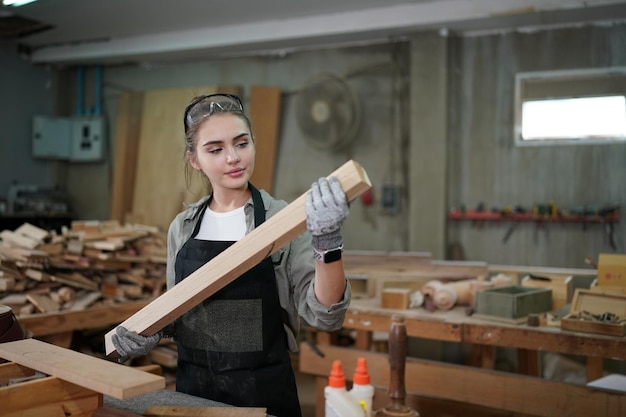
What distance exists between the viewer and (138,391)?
1.35 meters

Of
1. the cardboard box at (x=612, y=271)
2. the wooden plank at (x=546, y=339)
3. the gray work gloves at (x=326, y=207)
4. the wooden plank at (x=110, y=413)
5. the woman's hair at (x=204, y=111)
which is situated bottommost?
the wooden plank at (x=546, y=339)

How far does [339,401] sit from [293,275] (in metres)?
0.58

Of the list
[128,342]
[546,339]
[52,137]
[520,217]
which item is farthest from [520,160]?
[52,137]

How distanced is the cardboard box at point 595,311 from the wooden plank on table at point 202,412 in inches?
73.5

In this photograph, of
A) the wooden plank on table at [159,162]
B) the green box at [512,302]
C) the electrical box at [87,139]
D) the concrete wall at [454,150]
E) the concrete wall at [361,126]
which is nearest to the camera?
the green box at [512,302]

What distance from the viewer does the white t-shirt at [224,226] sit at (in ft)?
6.24

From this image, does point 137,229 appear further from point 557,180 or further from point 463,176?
point 557,180

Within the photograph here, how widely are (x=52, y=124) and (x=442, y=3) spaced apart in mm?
4968

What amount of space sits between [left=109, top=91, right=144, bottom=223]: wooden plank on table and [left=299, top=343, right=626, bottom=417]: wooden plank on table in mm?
4354

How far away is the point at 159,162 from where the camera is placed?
6473mm

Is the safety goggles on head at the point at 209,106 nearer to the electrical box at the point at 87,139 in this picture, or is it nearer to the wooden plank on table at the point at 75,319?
the wooden plank on table at the point at 75,319

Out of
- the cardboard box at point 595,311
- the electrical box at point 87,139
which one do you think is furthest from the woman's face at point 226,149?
Answer: the electrical box at point 87,139

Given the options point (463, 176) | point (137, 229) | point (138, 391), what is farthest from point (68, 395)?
point (463, 176)

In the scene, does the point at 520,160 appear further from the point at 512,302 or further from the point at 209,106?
the point at 209,106
